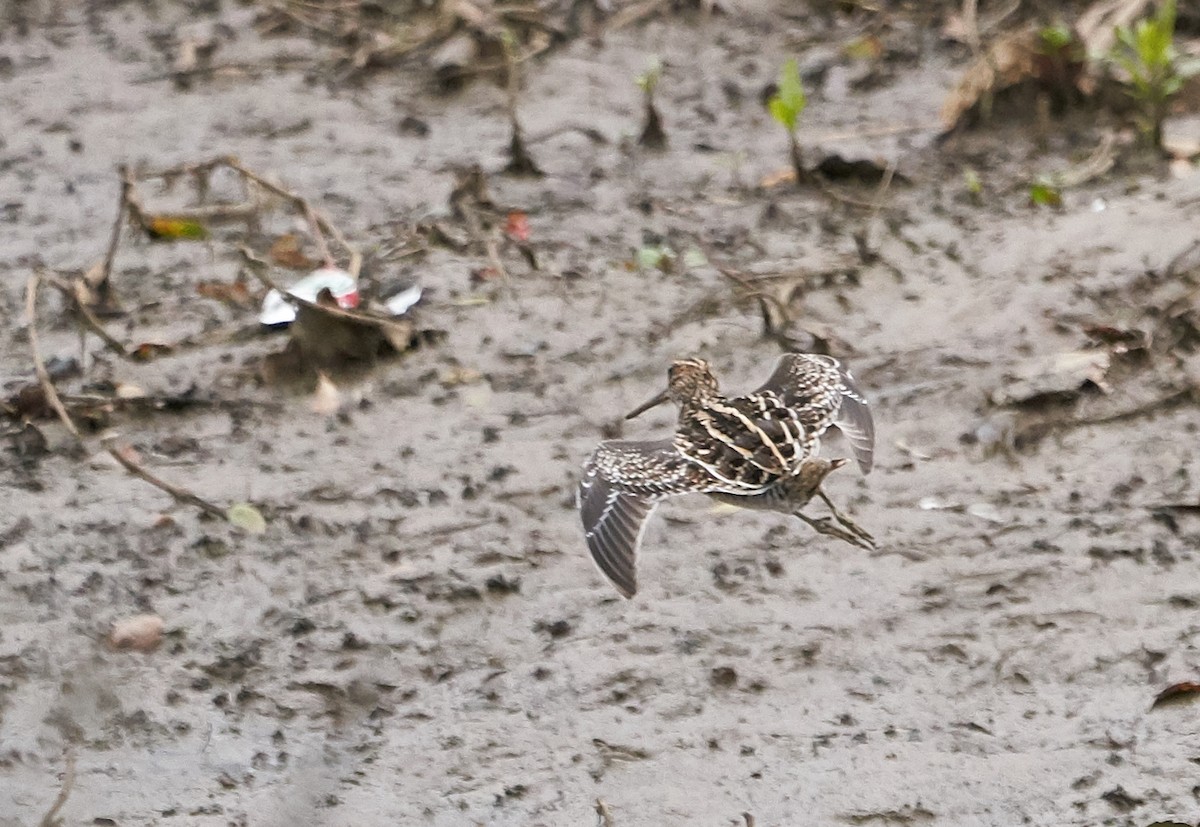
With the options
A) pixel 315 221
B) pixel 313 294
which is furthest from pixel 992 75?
pixel 313 294

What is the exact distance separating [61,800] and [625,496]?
1704 mm

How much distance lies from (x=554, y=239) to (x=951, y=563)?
87.6 inches

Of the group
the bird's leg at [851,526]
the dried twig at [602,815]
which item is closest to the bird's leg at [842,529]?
the bird's leg at [851,526]

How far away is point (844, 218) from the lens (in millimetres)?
6297

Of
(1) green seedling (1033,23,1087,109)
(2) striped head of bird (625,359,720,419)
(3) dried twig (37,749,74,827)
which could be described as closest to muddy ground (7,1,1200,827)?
(3) dried twig (37,749,74,827)

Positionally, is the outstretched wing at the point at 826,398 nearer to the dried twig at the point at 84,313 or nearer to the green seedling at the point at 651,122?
the green seedling at the point at 651,122

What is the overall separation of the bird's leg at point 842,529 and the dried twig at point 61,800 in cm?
193

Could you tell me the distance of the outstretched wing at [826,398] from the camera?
15.2ft

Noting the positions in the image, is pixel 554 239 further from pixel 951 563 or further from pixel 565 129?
pixel 951 563

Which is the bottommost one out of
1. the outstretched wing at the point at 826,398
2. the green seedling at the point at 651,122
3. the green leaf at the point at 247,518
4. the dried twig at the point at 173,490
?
the green leaf at the point at 247,518

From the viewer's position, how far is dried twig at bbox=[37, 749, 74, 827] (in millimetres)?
3246

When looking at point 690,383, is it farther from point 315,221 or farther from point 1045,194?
point 1045,194

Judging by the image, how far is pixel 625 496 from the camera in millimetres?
4434

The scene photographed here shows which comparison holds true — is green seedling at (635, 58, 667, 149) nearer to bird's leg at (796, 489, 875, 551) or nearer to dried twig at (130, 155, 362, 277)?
dried twig at (130, 155, 362, 277)
